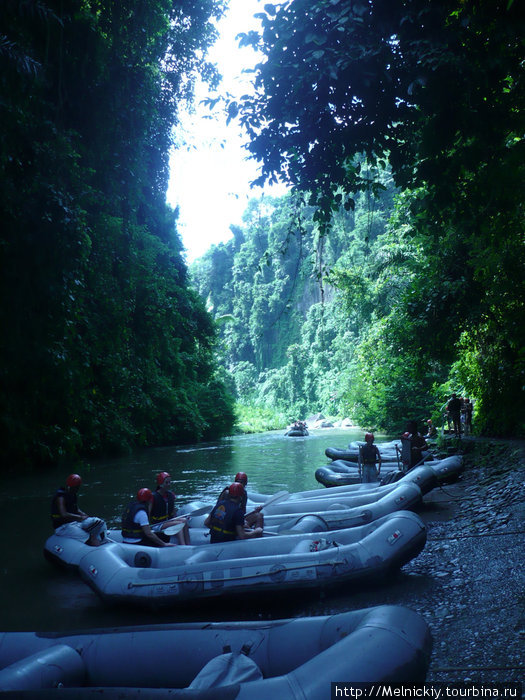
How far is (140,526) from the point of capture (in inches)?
269

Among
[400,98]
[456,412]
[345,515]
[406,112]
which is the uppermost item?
[400,98]

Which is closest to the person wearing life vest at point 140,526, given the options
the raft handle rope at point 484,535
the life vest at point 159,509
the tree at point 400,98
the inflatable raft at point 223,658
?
the life vest at point 159,509

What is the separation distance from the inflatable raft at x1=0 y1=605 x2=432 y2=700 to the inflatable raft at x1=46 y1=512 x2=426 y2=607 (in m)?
1.65

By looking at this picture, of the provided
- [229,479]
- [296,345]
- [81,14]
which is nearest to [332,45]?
[81,14]

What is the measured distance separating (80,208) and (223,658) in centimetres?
969

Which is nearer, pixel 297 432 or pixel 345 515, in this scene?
pixel 345 515

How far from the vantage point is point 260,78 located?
6.04 metres

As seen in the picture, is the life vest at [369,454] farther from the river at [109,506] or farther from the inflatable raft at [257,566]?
the inflatable raft at [257,566]

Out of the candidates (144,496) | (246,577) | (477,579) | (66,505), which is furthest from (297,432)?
(246,577)

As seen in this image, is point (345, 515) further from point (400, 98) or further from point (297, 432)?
point (297, 432)

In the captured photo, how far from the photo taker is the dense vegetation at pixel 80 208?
896 cm

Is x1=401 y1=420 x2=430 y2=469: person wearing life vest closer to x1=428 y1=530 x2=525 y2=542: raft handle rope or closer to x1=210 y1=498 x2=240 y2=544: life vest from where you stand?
x1=428 y1=530 x2=525 y2=542: raft handle rope

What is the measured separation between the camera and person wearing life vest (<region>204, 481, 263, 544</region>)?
20.8 feet

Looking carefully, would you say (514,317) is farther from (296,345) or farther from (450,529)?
(296,345)
